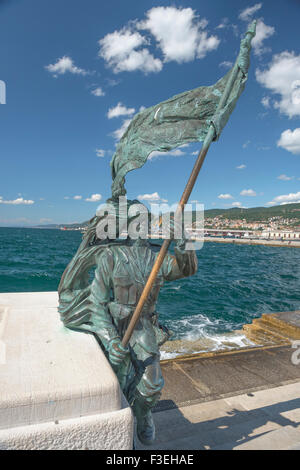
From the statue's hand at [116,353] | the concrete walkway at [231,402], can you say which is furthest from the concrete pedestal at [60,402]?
the concrete walkway at [231,402]

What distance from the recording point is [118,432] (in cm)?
207

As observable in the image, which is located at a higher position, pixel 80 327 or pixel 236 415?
pixel 80 327

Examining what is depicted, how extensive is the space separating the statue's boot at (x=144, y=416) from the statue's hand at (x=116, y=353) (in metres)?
0.41

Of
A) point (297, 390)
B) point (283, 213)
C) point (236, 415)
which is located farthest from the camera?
point (283, 213)

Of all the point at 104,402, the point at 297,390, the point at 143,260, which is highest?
the point at 143,260

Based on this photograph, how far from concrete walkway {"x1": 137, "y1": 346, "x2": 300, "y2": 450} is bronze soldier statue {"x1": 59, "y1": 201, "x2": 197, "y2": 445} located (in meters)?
0.89

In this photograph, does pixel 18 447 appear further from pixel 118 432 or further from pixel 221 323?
pixel 221 323

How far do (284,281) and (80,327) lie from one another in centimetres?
2348

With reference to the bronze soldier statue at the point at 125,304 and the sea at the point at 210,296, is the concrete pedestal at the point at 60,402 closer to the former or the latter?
the bronze soldier statue at the point at 125,304

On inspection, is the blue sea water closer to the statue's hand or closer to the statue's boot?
the statue's boot

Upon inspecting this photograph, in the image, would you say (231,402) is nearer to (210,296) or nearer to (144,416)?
(144,416)

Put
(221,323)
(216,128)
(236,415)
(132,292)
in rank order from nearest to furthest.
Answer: (216,128) → (132,292) → (236,415) → (221,323)

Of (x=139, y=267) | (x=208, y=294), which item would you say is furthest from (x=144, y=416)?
(x=208, y=294)
